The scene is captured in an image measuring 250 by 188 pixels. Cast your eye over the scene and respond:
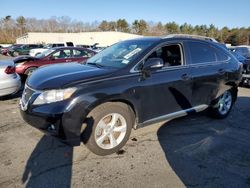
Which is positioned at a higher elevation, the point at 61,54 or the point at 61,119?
the point at 61,54

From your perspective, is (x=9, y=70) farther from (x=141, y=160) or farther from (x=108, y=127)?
(x=141, y=160)

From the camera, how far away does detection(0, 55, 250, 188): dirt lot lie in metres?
3.40

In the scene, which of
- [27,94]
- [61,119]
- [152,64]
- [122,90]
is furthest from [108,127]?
[27,94]

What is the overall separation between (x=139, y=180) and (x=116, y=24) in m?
103

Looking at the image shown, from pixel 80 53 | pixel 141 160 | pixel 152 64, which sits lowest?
pixel 141 160

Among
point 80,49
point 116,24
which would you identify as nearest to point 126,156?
point 80,49

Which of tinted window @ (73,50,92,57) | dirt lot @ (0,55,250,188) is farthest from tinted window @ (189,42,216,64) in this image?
tinted window @ (73,50,92,57)

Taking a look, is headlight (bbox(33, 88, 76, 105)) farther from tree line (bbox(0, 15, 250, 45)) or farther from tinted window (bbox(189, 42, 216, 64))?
tree line (bbox(0, 15, 250, 45))

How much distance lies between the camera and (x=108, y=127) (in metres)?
4.07

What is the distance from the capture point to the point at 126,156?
161 inches

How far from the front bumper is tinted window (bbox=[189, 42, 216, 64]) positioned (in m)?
2.58

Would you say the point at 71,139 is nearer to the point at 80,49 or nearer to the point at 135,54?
the point at 135,54

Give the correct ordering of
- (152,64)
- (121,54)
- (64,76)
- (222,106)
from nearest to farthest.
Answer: (64,76), (152,64), (121,54), (222,106)

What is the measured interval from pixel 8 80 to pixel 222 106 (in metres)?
5.43
